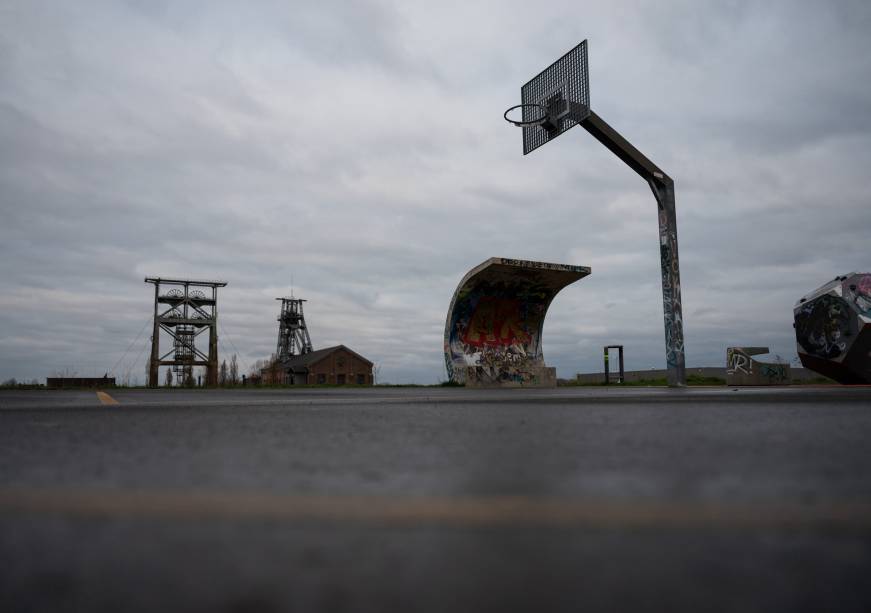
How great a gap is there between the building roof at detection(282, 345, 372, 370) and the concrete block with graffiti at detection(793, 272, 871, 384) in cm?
3742

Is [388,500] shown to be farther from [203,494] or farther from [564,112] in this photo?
[564,112]

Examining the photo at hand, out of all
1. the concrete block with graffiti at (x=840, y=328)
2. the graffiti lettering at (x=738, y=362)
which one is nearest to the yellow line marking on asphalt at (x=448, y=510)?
the concrete block with graffiti at (x=840, y=328)

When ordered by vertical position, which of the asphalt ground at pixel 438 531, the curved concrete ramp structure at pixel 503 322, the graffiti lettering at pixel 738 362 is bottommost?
the asphalt ground at pixel 438 531

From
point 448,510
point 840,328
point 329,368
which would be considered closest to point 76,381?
point 329,368

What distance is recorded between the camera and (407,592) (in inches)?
26.1

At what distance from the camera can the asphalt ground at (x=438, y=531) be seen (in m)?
0.66

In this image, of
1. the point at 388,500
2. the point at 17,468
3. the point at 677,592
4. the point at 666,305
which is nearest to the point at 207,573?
the point at 388,500

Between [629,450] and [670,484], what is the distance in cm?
63

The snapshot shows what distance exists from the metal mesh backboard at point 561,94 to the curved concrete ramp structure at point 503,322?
15.3 ft

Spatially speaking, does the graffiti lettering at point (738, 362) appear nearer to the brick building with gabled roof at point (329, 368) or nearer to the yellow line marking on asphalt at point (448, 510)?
the yellow line marking on asphalt at point (448, 510)

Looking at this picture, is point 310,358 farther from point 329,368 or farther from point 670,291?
point 670,291

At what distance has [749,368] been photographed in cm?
1978

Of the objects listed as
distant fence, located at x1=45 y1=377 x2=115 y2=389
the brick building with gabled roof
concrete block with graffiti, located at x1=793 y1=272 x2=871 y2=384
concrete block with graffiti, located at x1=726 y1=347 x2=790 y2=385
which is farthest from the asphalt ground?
the brick building with gabled roof

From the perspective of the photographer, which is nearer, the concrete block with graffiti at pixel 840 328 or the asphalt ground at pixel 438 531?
the asphalt ground at pixel 438 531
